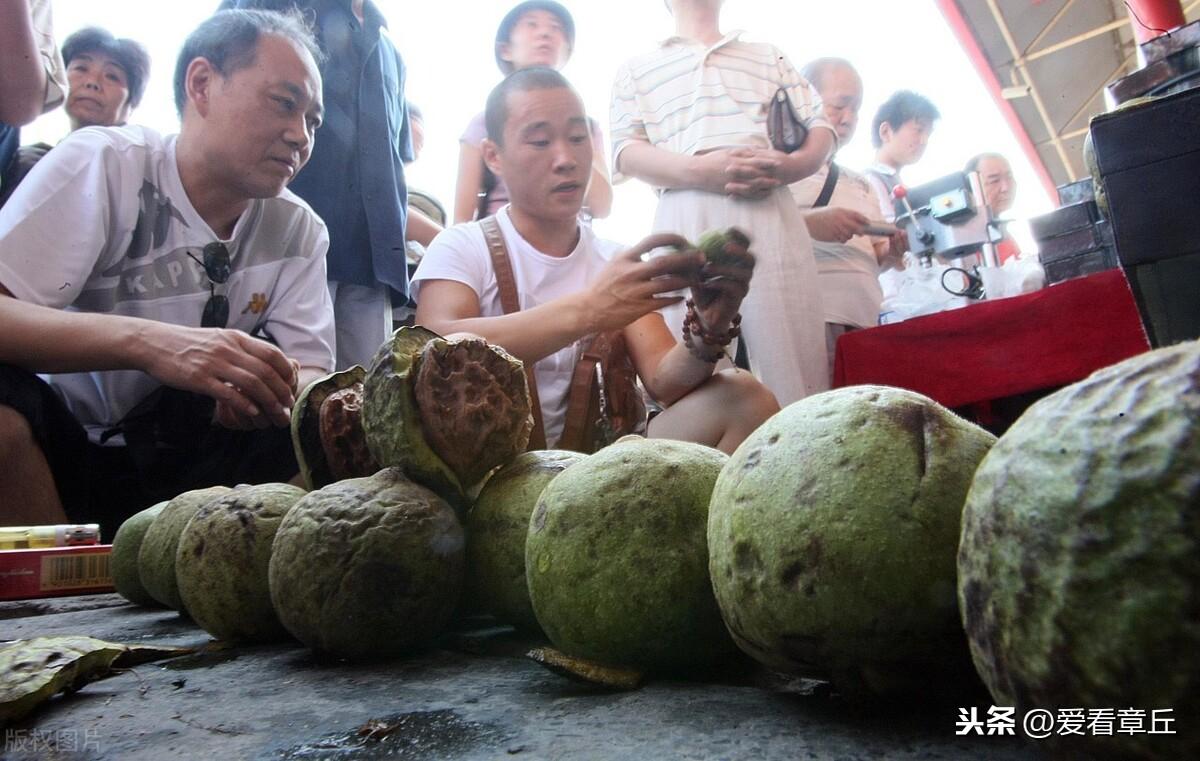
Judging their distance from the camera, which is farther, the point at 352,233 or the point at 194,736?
the point at 352,233

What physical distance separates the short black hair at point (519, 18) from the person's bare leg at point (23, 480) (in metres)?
2.27

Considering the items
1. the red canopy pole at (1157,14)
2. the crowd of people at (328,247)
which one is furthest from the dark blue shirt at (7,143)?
the red canopy pole at (1157,14)

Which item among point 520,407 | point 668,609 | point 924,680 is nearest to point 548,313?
point 520,407

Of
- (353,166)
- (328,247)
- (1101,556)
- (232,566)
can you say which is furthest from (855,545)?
(353,166)

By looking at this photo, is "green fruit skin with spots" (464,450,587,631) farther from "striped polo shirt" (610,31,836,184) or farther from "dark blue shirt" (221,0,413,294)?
"dark blue shirt" (221,0,413,294)

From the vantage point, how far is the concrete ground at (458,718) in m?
0.77

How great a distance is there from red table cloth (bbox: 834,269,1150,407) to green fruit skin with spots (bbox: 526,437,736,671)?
203cm

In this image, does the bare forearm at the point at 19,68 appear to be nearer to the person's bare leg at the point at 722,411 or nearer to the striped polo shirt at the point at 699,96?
the striped polo shirt at the point at 699,96

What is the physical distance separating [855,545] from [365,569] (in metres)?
0.69

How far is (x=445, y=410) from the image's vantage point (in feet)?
4.25

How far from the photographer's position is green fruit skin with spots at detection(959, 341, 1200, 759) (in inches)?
20.9

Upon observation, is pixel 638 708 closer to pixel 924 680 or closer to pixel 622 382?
pixel 924 680

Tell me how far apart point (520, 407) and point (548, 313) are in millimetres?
1213

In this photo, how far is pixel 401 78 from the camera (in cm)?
382
